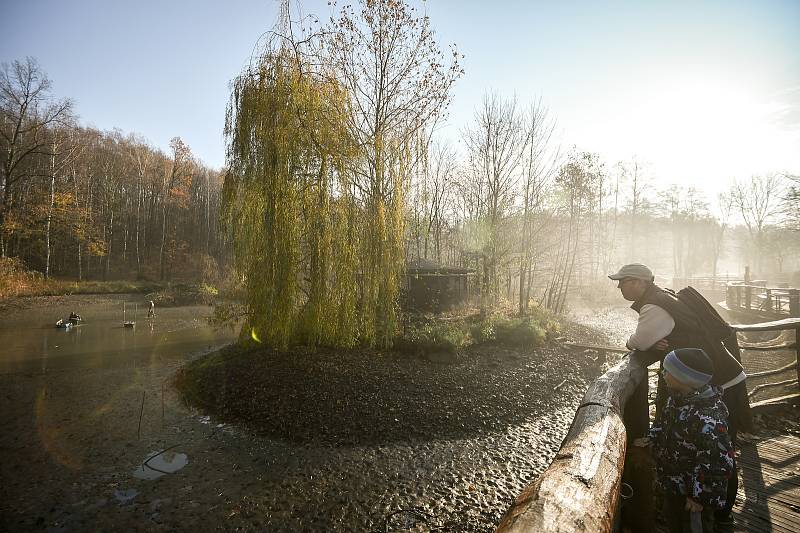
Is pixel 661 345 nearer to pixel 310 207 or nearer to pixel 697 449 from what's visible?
pixel 697 449

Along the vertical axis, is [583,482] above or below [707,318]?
below

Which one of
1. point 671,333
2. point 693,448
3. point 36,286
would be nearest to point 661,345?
point 671,333

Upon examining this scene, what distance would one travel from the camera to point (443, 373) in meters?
8.59

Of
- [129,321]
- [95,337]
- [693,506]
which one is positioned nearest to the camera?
[693,506]

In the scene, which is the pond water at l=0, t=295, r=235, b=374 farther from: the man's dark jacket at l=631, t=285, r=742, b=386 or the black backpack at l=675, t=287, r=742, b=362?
the black backpack at l=675, t=287, r=742, b=362

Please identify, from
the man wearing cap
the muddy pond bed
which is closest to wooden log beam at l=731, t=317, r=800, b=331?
the man wearing cap

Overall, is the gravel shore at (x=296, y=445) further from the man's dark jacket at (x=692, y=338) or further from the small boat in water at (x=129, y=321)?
the small boat in water at (x=129, y=321)

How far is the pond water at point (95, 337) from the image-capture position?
36.2ft

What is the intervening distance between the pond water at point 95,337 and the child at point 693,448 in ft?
37.5

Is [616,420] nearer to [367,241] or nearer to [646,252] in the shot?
[367,241]

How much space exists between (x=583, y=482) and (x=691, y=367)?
4.54 ft

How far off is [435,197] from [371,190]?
56.2 feet

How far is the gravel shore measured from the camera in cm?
425

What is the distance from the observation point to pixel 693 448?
2.36 m
